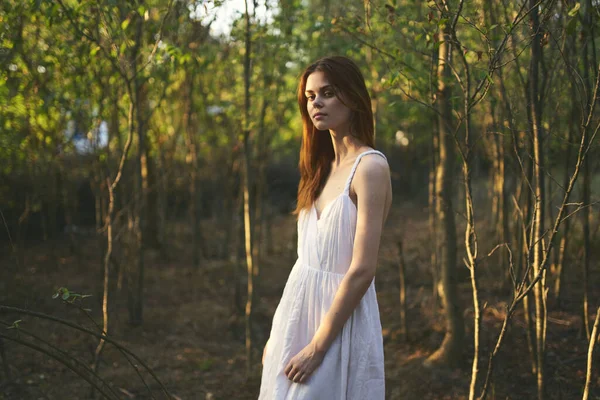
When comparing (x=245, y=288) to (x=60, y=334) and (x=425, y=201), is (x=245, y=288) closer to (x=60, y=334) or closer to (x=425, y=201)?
(x=60, y=334)

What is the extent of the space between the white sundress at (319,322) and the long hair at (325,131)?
0.13 metres

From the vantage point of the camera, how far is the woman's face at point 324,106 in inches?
79.3

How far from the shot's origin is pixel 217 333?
19.7ft

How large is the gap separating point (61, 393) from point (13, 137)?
3.66 m

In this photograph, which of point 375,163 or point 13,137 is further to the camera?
point 13,137

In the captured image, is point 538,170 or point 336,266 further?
point 538,170

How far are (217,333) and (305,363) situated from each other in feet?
14.2

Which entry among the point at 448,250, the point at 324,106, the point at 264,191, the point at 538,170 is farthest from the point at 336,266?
the point at 264,191

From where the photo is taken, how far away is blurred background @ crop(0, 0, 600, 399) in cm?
288

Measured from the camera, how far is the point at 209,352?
5465mm

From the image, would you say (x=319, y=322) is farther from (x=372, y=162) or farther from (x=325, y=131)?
(x=325, y=131)

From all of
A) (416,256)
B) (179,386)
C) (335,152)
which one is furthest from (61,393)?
(416,256)

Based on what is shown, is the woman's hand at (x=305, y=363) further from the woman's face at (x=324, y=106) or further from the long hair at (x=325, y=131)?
the woman's face at (x=324, y=106)

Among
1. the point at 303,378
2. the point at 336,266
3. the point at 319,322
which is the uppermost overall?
the point at 336,266
